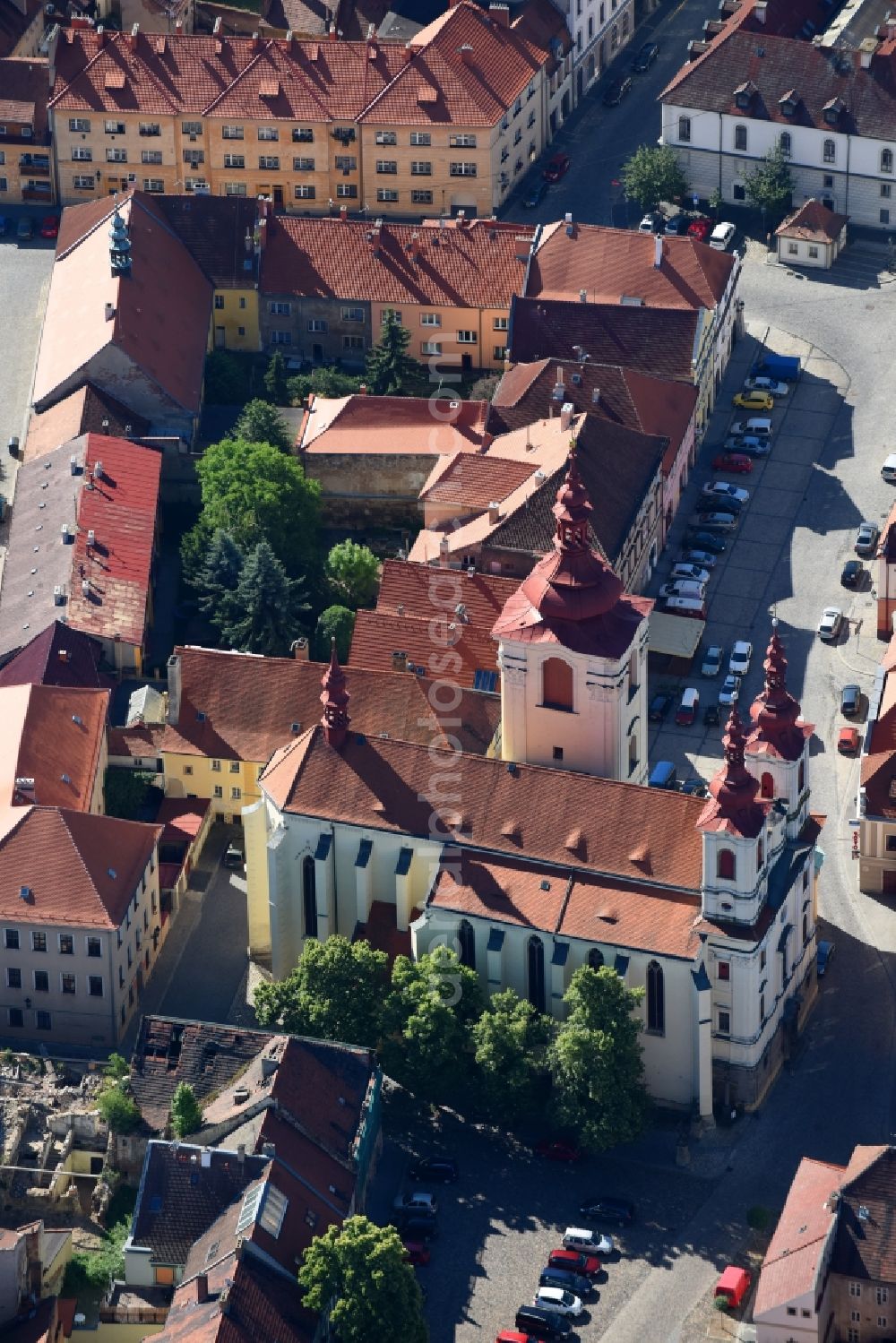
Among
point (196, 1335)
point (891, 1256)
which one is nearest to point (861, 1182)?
point (891, 1256)

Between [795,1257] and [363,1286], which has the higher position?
[795,1257]

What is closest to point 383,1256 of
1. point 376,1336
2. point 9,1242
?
point 376,1336

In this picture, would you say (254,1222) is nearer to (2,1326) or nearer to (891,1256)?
(2,1326)

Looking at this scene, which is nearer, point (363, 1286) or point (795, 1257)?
point (363, 1286)

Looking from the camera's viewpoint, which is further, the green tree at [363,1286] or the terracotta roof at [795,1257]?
the terracotta roof at [795,1257]

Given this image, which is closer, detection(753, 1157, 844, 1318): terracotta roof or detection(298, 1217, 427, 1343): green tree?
detection(298, 1217, 427, 1343): green tree

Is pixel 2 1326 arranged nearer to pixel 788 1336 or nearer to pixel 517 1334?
pixel 517 1334
